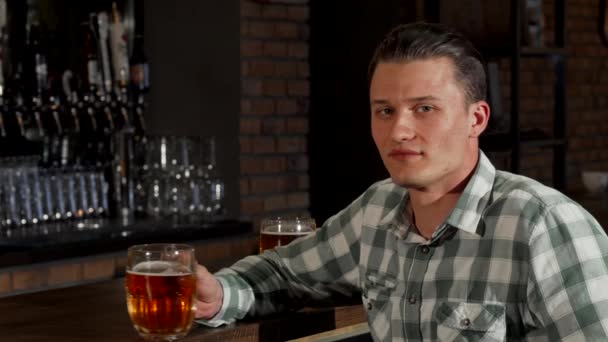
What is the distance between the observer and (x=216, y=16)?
4.57 meters

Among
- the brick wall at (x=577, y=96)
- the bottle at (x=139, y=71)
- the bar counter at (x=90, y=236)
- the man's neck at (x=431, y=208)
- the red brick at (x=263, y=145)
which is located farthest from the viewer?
the brick wall at (x=577, y=96)

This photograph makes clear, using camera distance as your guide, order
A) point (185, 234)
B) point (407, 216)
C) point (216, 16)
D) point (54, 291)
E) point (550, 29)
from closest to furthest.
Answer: point (407, 216) → point (54, 291) → point (185, 234) → point (216, 16) → point (550, 29)

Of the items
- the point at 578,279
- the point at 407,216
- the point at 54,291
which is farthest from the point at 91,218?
the point at 578,279

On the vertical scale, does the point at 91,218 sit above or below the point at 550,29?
below

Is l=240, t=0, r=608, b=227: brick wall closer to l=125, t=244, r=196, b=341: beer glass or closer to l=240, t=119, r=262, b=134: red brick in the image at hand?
l=240, t=119, r=262, b=134: red brick

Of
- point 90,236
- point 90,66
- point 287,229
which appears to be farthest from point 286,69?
point 287,229

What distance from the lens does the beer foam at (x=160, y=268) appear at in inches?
69.9

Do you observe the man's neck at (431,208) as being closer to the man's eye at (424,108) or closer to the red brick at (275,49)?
the man's eye at (424,108)

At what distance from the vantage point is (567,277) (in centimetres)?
171

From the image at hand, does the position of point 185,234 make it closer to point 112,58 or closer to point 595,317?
point 112,58

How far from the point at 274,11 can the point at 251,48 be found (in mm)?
206

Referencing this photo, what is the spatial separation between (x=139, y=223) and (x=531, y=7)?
2066 mm

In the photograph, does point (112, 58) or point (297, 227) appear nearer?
point (297, 227)

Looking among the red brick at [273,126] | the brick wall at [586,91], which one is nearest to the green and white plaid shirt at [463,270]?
the red brick at [273,126]
